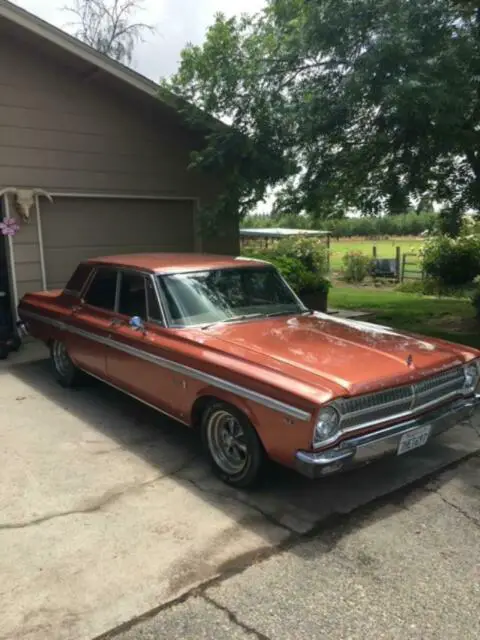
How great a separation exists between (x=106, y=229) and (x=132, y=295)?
176 inches

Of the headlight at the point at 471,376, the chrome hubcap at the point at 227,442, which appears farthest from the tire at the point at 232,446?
the headlight at the point at 471,376

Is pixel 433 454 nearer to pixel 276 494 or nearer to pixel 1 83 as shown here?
pixel 276 494

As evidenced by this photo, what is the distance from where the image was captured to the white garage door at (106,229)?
356 inches

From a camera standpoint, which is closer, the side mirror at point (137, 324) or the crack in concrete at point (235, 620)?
the crack in concrete at point (235, 620)

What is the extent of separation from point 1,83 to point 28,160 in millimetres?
1110

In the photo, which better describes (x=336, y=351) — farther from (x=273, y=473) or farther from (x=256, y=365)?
(x=273, y=473)

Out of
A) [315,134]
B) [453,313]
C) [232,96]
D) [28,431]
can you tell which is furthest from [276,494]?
[453,313]

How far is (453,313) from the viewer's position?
11.8 meters

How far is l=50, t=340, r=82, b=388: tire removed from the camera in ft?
21.1

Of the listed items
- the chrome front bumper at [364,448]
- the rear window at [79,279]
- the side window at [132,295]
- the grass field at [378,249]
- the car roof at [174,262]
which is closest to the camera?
the chrome front bumper at [364,448]

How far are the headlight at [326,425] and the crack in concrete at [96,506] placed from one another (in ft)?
4.68

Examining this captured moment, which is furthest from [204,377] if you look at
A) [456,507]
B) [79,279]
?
[79,279]

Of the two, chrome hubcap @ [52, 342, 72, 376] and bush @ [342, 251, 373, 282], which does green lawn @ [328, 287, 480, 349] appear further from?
bush @ [342, 251, 373, 282]

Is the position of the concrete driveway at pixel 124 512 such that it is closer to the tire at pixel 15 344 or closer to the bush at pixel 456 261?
the tire at pixel 15 344
